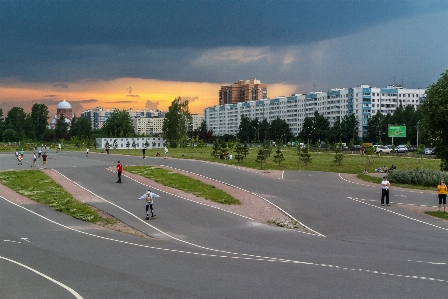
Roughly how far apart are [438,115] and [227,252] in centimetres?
2632

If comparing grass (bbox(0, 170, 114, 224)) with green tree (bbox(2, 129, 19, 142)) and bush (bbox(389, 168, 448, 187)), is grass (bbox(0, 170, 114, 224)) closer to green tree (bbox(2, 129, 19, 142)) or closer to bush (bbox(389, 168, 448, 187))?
bush (bbox(389, 168, 448, 187))

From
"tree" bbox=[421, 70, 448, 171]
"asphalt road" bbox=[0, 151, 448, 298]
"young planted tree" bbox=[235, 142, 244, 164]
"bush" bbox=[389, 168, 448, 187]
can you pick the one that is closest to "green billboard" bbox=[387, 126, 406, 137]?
"young planted tree" bbox=[235, 142, 244, 164]

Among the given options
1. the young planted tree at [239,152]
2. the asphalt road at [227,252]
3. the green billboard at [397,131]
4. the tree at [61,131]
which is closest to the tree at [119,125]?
the tree at [61,131]

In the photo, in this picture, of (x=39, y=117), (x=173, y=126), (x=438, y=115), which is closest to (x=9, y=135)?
(x=39, y=117)

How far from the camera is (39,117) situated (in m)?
170

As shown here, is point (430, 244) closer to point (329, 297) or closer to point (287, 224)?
point (287, 224)

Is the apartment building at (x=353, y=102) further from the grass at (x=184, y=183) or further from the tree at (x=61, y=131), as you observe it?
the grass at (x=184, y=183)

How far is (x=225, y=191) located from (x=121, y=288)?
2130cm

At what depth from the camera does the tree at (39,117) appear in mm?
168375

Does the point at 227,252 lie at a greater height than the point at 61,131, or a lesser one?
lesser

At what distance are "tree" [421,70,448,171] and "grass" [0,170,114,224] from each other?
1051 inches

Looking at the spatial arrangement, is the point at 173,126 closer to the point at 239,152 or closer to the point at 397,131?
the point at 397,131

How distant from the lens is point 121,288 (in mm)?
12773

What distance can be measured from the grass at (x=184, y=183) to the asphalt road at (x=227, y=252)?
7.67 ft
